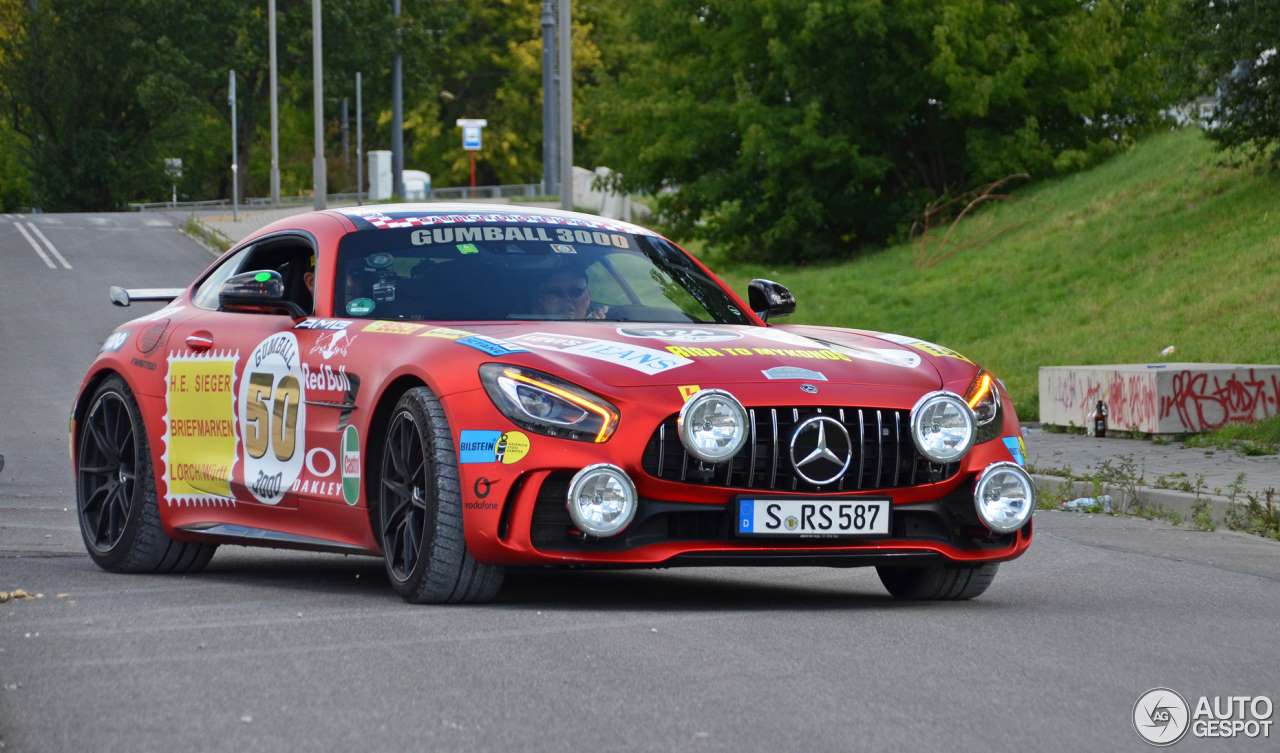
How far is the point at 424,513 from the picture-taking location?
7785 millimetres

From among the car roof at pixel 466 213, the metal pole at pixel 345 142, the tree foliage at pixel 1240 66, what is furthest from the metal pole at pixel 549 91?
the car roof at pixel 466 213

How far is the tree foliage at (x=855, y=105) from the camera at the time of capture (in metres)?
39.2

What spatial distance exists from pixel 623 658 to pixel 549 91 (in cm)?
6138

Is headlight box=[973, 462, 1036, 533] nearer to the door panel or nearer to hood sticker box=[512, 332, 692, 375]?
hood sticker box=[512, 332, 692, 375]

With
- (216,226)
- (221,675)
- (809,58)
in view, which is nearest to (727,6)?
(809,58)

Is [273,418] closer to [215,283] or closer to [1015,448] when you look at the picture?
[215,283]

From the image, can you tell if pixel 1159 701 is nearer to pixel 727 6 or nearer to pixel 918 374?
pixel 918 374

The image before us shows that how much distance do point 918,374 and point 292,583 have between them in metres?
2.76

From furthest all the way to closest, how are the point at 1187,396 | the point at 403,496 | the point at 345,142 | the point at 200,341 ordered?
the point at 345,142 < the point at 1187,396 < the point at 200,341 < the point at 403,496

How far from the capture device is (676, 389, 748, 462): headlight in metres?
7.49

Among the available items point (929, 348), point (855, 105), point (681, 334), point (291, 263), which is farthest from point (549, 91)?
point (681, 334)

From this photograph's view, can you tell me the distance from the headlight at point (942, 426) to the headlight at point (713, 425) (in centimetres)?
66

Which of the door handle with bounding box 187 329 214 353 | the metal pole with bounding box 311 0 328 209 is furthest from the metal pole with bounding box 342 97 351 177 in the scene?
the door handle with bounding box 187 329 214 353

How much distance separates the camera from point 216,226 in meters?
55.5
